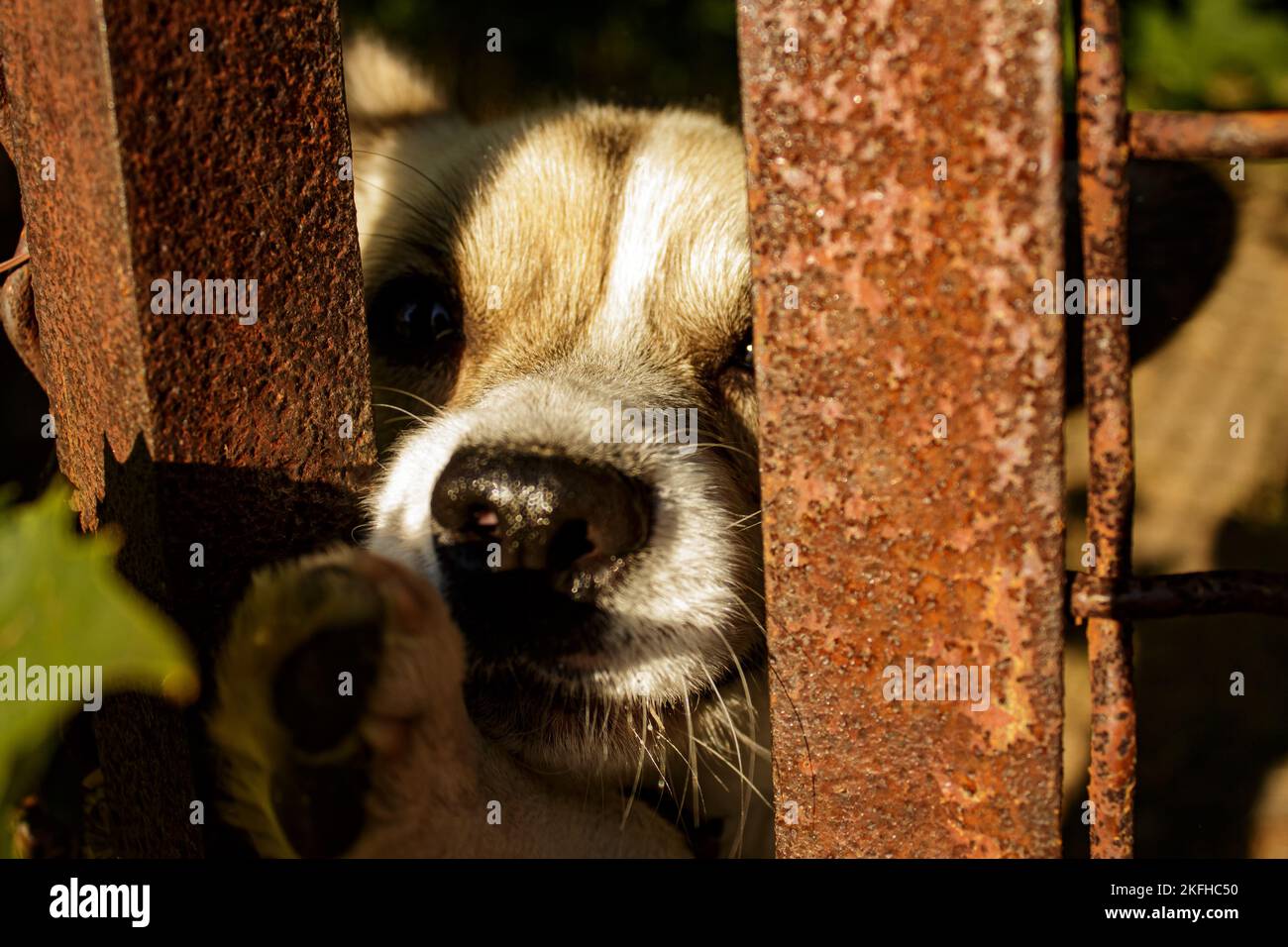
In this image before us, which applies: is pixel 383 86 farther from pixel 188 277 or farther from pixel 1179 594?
pixel 1179 594

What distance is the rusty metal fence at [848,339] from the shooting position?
116cm

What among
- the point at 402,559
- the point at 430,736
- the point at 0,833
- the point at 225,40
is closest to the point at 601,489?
the point at 402,559

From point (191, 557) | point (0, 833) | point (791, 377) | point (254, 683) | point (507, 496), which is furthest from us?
point (507, 496)

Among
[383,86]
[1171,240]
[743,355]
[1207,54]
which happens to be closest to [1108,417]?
[743,355]

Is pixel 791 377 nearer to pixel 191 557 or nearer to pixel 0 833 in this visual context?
pixel 191 557

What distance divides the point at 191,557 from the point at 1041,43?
1087 mm

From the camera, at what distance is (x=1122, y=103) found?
1184 mm

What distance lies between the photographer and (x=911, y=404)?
1208 mm

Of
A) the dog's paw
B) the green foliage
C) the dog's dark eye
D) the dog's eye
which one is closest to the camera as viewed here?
the dog's paw

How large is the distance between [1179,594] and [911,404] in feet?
1.25

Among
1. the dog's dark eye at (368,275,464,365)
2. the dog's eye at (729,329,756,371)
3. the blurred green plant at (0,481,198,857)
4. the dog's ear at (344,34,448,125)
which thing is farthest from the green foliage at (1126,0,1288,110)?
the blurred green plant at (0,481,198,857)

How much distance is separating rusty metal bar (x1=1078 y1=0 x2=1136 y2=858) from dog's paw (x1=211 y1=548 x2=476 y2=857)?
729 mm

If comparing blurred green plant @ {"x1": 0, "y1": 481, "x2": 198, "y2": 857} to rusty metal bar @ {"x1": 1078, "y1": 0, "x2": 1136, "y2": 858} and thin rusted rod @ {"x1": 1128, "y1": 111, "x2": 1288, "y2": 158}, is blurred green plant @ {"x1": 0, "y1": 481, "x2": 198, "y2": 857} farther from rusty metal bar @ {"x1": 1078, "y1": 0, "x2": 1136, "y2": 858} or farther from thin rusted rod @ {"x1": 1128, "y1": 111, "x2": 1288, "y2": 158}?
thin rusted rod @ {"x1": 1128, "y1": 111, "x2": 1288, "y2": 158}

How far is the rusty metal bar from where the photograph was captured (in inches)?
46.4
